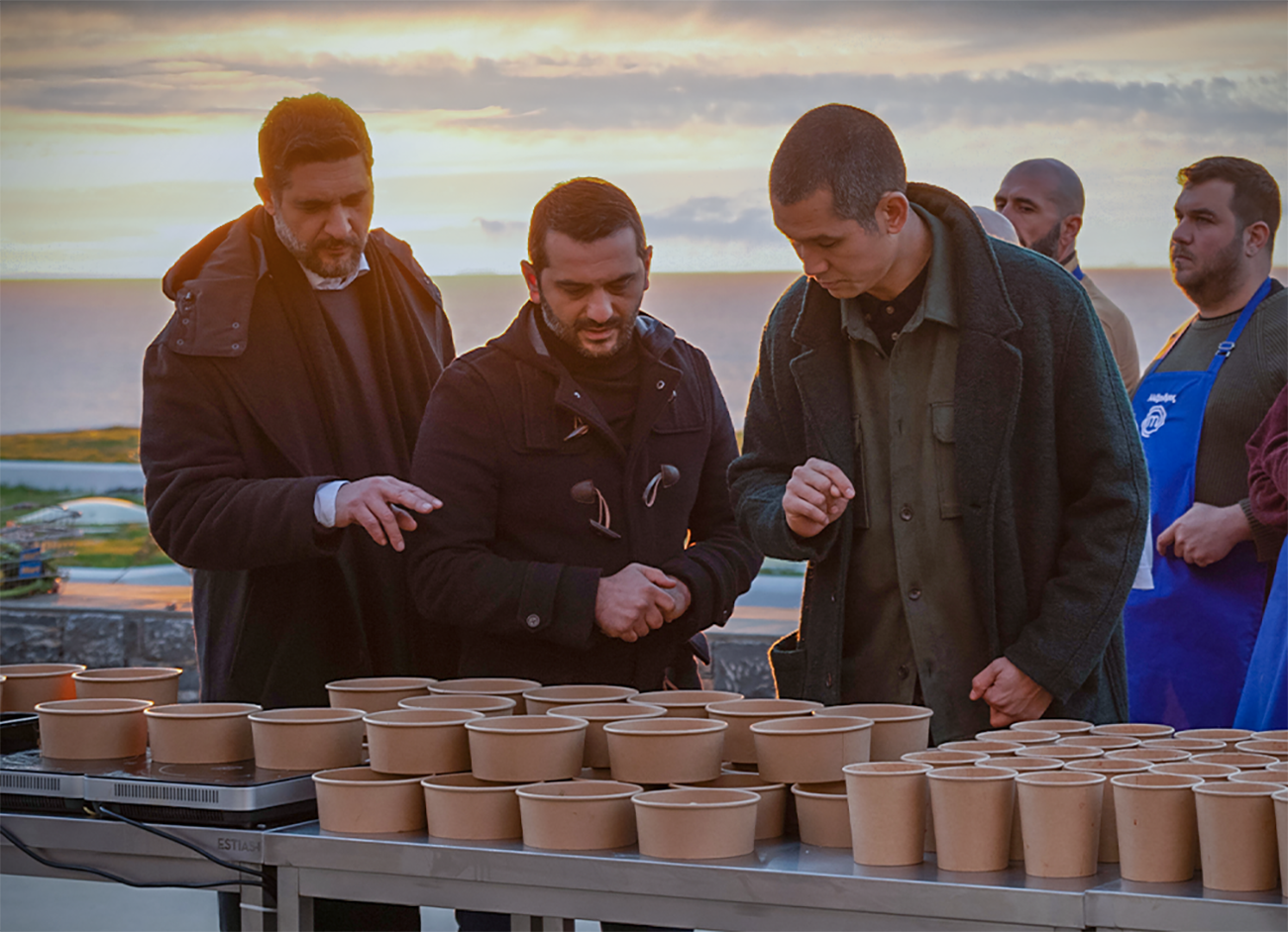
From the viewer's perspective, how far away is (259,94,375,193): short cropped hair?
8.73 feet

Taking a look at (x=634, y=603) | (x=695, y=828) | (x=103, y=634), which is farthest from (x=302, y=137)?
(x=103, y=634)

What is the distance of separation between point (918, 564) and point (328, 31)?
9.94m

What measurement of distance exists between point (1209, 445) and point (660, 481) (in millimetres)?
1539

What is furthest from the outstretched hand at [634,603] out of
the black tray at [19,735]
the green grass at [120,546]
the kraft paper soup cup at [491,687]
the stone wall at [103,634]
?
the green grass at [120,546]

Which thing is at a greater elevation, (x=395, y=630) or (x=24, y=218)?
(x=24, y=218)

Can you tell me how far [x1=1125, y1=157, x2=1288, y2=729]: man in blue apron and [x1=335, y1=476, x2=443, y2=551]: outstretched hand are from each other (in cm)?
188

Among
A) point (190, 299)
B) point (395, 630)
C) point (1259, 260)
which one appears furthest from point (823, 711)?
point (1259, 260)

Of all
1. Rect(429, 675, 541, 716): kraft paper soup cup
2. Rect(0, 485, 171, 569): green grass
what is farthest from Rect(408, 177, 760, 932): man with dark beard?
Rect(0, 485, 171, 569): green grass

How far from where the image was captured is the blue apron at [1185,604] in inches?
131

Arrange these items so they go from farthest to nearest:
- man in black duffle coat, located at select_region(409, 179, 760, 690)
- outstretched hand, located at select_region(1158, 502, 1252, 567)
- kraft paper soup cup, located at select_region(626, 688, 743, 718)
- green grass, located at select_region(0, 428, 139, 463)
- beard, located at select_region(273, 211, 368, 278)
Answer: green grass, located at select_region(0, 428, 139, 463), outstretched hand, located at select_region(1158, 502, 1252, 567), beard, located at select_region(273, 211, 368, 278), man in black duffle coat, located at select_region(409, 179, 760, 690), kraft paper soup cup, located at select_region(626, 688, 743, 718)

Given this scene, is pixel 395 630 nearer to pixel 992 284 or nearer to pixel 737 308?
pixel 992 284

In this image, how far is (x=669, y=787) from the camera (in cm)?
167

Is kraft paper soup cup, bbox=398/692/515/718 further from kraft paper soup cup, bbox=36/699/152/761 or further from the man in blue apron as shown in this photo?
the man in blue apron

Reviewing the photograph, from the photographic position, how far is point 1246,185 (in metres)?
3.58
